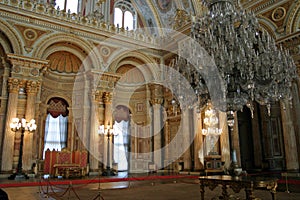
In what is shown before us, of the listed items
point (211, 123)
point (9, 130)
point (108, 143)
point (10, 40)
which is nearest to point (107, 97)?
point (108, 143)

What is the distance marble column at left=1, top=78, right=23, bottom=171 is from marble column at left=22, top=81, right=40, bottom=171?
422mm

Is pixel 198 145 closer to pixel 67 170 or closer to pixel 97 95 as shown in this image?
pixel 97 95

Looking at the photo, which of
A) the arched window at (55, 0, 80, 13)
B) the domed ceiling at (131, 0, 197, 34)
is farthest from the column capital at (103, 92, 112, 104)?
the domed ceiling at (131, 0, 197, 34)

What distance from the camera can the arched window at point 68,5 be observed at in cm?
1422

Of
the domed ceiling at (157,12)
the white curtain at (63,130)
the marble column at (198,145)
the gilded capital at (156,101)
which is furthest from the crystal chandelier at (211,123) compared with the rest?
the white curtain at (63,130)

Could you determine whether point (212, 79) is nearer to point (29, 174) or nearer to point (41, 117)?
point (29, 174)

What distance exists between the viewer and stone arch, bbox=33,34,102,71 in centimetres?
1199

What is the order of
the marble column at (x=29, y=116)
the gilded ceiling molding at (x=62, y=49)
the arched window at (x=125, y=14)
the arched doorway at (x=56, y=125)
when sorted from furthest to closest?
the arched window at (x=125, y=14) → the arched doorway at (x=56, y=125) → the gilded ceiling molding at (x=62, y=49) → the marble column at (x=29, y=116)

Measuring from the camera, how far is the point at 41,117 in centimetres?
1342

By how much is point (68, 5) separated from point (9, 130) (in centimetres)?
741

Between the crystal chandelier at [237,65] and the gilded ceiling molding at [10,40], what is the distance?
24.4 ft

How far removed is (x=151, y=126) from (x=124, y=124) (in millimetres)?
2022

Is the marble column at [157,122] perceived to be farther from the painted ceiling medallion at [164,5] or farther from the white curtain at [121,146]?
the painted ceiling medallion at [164,5]

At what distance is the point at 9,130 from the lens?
35.3 ft
